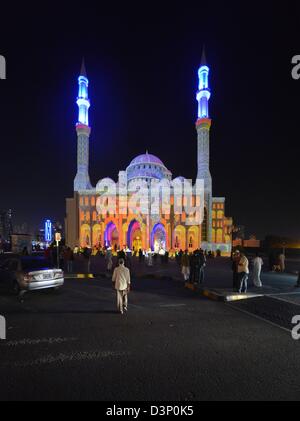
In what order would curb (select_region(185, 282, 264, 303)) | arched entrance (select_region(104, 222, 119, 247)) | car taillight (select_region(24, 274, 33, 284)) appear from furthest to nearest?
arched entrance (select_region(104, 222, 119, 247))
car taillight (select_region(24, 274, 33, 284))
curb (select_region(185, 282, 264, 303))

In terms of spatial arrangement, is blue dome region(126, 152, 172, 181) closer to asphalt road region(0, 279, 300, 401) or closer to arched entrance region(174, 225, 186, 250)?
arched entrance region(174, 225, 186, 250)

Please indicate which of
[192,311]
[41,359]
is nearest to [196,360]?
[41,359]

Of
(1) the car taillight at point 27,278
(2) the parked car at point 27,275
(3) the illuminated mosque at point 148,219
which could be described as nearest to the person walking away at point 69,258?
(2) the parked car at point 27,275

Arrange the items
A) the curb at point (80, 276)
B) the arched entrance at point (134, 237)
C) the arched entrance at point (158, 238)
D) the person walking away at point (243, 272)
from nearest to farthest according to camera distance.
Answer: the person walking away at point (243, 272), the curb at point (80, 276), the arched entrance at point (158, 238), the arched entrance at point (134, 237)

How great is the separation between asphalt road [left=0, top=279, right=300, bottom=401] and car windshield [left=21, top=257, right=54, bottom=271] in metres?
1.76

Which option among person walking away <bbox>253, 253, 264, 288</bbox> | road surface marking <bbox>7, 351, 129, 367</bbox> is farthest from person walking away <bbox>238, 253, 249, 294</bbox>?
road surface marking <bbox>7, 351, 129, 367</bbox>

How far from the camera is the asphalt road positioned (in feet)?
10.7

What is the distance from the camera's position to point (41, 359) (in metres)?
4.15

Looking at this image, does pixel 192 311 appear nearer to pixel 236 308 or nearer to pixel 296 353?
pixel 236 308

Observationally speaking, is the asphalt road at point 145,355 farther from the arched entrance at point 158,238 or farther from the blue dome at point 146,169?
the blue dome at point 146,169

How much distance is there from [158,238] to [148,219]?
6255mm

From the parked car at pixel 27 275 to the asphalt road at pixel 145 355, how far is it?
122 centimetres

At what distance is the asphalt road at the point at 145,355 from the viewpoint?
128 inches

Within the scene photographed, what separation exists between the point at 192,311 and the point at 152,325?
1.76 meters
